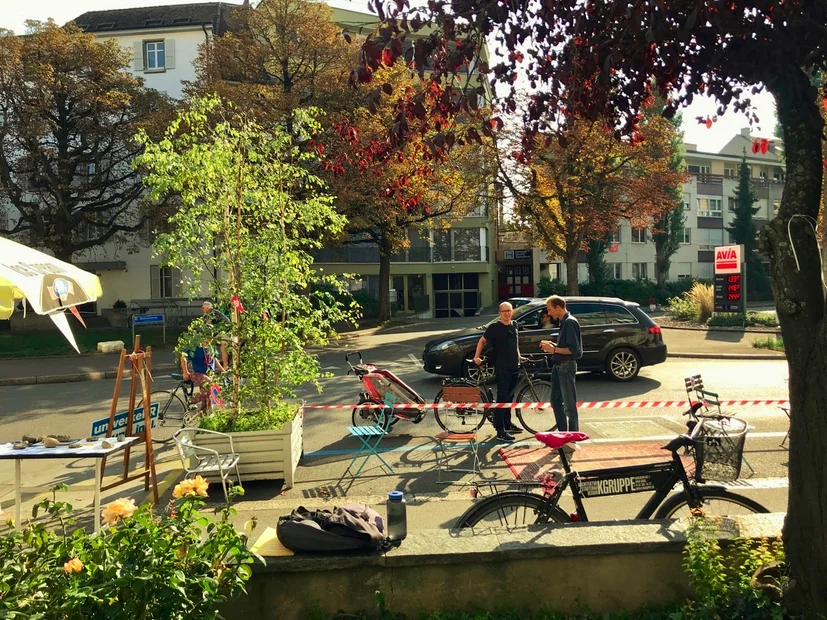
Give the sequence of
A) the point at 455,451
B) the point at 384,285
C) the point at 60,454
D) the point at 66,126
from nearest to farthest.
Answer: the point at 60,454
the point at 455,451
the point at 66,126
the point at 384,285

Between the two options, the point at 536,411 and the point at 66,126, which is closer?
the point at 536,411

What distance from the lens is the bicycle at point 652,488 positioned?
4.18m

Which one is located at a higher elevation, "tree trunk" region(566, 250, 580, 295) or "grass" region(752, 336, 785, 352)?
"tree trunk" region(566, 250, 580, 295)

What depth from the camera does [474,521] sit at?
4.16 m

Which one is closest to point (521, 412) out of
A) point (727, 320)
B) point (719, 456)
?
point (719, 456)

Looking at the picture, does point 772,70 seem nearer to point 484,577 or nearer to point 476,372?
point 484,577

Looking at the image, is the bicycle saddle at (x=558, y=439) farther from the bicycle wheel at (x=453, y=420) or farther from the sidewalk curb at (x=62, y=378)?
the sidewalk curb at (x=62, y=378)

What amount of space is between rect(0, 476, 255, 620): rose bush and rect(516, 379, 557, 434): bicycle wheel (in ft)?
22.0

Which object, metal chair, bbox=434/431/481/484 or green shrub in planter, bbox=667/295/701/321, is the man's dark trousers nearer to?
metal chair, bbox=434/431/481/484

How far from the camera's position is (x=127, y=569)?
271 centimetres

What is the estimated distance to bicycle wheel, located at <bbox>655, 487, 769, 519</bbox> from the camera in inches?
166

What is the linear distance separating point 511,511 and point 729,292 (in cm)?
2365

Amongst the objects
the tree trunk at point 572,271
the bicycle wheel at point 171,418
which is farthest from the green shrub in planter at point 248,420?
the tree trunk at point 572,271

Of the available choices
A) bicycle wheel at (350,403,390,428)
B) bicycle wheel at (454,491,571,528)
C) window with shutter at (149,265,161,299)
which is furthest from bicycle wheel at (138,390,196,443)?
window with shutter at (149,265,161,299)
